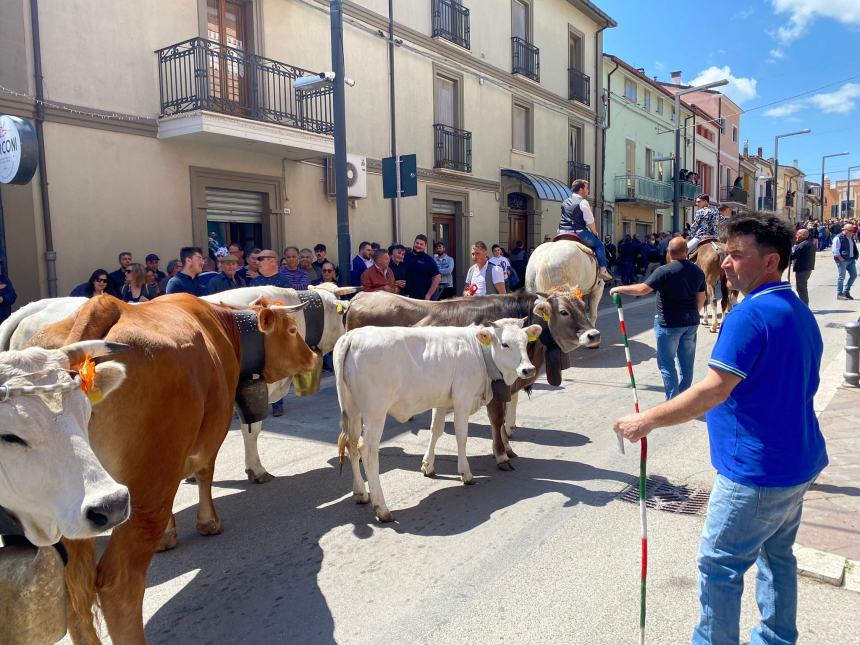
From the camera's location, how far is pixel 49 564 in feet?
7.59

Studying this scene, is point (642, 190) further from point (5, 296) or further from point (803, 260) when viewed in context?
point (5, 296)

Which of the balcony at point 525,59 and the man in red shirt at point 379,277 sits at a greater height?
the balcony at point 525,59

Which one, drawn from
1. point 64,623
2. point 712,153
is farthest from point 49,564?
point 712,153

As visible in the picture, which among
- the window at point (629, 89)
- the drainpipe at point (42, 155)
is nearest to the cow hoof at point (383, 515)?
the drainpipe at point (42, 155)

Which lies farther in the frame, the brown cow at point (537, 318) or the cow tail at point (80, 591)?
the brown cow at point (537, 318)

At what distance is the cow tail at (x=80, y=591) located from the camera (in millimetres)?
2582

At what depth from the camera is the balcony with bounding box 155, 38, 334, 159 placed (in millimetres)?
10914

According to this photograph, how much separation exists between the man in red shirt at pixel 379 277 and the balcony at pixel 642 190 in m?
21.0

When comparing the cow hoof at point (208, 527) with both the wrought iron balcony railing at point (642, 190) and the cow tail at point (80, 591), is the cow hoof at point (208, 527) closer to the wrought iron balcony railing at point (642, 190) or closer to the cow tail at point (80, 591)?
the cow tail at point (80, 591)

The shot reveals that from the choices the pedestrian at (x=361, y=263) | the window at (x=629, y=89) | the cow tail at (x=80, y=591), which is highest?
the window at (x=629, y=89)

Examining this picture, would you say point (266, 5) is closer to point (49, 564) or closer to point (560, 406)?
point (560, 406)

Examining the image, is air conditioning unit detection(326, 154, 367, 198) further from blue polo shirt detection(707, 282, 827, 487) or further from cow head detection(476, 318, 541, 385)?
blue polo shirt detection(707, 282, 827, 487)

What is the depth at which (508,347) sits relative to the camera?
5.32 meters

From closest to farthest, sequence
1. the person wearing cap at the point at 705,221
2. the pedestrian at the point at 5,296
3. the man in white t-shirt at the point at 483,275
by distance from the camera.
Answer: the pedestrian at the point at 5,296 → the man in white t-shirt at the point at 483,275 → the person wearing cap at the point at 705,221
